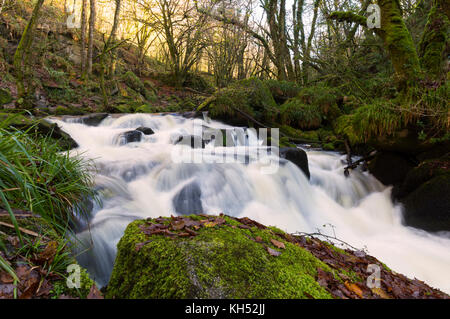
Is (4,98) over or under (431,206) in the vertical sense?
over

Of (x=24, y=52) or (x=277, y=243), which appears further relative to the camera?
(x=24, y=52)

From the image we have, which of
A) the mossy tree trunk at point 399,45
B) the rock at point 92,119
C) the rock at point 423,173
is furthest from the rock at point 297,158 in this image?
the rock at point 92,119

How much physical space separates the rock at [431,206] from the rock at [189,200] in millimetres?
4197

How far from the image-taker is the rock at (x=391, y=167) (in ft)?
17.6

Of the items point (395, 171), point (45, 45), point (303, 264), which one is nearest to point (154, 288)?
point (303, 264)

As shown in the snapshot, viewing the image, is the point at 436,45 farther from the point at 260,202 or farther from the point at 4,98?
the point at 4,98

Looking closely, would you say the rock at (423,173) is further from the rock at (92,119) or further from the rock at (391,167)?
the rock at (92,119)

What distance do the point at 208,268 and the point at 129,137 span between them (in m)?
6.59

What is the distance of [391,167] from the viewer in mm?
5582

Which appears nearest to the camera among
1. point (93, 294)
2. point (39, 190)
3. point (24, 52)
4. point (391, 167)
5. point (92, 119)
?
point (93, 294)

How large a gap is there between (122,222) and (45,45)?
1482 centimetres

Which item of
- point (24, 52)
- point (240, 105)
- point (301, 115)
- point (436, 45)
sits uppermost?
point (24, 52)

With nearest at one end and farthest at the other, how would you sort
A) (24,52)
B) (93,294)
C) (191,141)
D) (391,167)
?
(93,294) → (391,167) → (24,52) → (191,141)

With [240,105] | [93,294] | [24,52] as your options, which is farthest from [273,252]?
[24,52]
